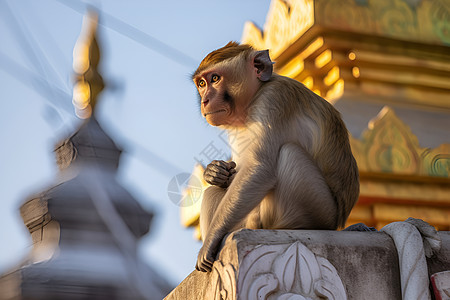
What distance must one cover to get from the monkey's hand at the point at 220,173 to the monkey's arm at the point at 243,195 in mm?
227

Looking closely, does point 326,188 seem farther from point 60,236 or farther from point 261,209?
point 60,236

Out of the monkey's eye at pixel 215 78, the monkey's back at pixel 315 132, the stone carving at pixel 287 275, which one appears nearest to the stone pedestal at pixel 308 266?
the stone carving at pixel 287 275

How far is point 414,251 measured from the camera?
2.46m

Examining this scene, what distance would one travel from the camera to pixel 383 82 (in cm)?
620

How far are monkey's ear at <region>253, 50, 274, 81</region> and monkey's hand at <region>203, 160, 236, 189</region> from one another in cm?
42

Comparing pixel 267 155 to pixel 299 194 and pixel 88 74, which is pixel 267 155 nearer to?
pixel 299 194

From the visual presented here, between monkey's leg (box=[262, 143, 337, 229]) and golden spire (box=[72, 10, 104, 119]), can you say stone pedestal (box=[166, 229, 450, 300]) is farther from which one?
golden spire (box=[72, 10, 104, 119])

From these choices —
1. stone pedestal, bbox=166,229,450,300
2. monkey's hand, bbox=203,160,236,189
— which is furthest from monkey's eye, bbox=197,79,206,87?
stone pedestal, bbox=166,229,450,300

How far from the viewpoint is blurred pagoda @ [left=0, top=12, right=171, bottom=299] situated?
1012 cm

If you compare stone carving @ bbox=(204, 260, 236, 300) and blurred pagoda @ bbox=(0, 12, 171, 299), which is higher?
stone carving @ bbox=(204, 260, 236, 300)

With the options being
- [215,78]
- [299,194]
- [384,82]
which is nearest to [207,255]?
[299,194]

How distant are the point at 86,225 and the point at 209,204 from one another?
8886mm

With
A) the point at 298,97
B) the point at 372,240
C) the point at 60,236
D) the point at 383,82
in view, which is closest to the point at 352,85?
the point at 383,82

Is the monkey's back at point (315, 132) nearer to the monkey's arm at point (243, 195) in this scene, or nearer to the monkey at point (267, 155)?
the monkey at point (267, 155)
